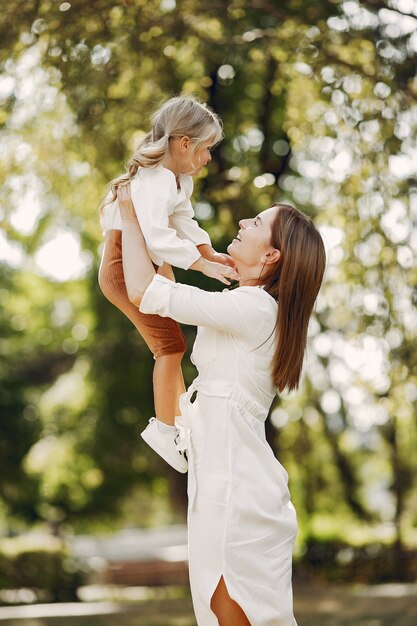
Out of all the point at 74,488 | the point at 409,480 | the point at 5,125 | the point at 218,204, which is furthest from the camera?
the point at 409,480

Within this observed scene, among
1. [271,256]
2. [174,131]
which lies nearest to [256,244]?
[271,256]

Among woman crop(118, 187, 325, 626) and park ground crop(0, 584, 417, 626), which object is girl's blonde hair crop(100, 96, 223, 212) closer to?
woman crop(118, 187, 325, 626)

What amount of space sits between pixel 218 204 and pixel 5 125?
3462 millimetres

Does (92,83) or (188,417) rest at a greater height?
(188,417)

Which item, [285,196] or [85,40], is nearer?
[85,40]

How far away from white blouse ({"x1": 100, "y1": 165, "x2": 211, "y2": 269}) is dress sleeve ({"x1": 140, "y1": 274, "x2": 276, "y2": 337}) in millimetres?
147

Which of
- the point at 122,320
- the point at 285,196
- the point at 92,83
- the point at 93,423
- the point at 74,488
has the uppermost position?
the point at 92,83

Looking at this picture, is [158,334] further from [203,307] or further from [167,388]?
[203,307]

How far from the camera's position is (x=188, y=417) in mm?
3256

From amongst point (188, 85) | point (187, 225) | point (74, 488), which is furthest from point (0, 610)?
point (187, 225)

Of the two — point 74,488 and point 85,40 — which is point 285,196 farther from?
point 74,488

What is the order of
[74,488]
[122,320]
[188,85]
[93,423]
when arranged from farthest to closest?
[74,488], [93,423], [122,320], [188,85]

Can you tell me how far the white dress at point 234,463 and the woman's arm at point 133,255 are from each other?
0.29ft

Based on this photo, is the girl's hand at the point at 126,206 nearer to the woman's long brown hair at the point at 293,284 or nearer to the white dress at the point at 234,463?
the white dress at the point at 234,463
